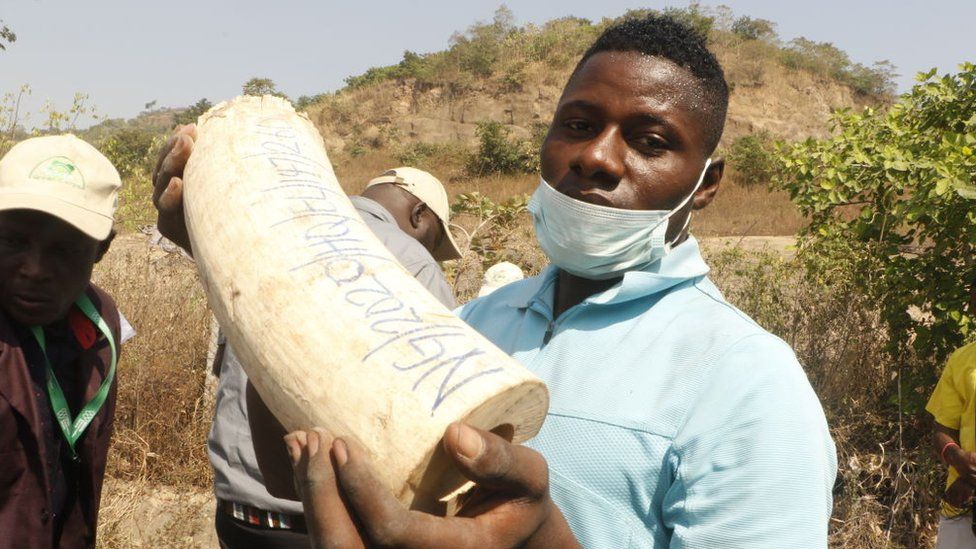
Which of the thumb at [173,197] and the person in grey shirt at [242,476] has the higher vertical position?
the thumb at [173,197]

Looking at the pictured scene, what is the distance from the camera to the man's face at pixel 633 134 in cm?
142

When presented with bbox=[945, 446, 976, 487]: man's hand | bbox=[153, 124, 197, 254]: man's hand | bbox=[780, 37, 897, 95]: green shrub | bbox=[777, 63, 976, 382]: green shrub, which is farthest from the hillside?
bbox=[153, 124, 197, 254]: man's hand

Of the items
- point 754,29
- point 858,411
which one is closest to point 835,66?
point 754,29

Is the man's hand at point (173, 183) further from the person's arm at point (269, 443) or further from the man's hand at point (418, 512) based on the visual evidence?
the man's hand at point (418, 512)

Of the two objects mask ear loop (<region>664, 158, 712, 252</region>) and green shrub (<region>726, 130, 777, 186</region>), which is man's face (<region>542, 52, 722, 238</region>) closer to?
mask ear loop (<region>664, 158, 712, 252</region>)

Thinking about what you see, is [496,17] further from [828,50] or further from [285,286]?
[285,286]

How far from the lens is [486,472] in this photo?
0.96 m

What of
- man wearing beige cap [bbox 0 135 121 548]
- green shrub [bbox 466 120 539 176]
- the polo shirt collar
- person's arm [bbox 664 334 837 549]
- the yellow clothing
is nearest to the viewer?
person's arm [bbox 664 334 837 549]

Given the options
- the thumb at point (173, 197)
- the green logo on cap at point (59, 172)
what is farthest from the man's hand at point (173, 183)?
the green logo on cap at point (59, 172)

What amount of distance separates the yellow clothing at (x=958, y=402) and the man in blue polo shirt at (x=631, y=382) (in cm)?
318

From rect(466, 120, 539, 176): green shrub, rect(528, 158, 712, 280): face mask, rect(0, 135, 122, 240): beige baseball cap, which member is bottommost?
rect(466, 120, 539, 176): green shrub

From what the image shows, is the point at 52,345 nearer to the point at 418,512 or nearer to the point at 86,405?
the point at 86,405

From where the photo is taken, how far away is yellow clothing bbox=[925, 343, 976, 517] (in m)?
4.00

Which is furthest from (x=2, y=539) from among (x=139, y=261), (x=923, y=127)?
(x=923, y=127)
